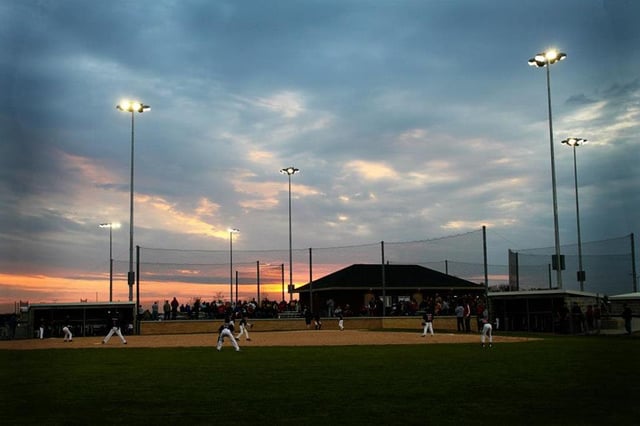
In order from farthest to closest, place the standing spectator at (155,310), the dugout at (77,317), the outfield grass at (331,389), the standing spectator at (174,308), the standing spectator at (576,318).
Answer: the standing spectator at (174,308), the standing spectator at (155,310), the dugout at (77,317), the standing spectator at (576,318), the outfield grass at (331,389)

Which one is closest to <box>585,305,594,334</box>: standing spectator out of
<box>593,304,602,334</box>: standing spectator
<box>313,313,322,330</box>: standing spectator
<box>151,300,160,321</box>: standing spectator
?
<box>593,304,602,334</box>: standing spectator

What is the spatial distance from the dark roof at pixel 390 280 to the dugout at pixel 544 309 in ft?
56.7

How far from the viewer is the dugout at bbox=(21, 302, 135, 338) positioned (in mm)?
40062

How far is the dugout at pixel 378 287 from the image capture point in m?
56.0

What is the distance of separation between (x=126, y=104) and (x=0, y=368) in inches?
958

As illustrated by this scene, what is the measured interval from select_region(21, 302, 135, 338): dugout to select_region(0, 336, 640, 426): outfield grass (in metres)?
20.9

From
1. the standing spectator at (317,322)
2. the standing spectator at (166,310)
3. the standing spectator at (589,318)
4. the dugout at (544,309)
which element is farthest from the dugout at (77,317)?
the standing spectator at (589,318)

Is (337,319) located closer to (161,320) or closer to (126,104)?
(161,320)

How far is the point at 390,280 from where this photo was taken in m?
57.1

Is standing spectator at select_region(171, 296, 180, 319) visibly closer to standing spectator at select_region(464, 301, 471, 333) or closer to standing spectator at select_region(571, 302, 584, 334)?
standing spectator at select_region(464, 301, 471, 333)

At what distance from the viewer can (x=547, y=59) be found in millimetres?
34781

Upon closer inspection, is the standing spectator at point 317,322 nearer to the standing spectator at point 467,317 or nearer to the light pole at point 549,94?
the standing spectator at point 467,317

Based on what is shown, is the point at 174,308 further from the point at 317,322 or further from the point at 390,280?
the point at 390,280

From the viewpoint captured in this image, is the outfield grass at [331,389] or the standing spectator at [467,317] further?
the standing spectator at [467,317]
